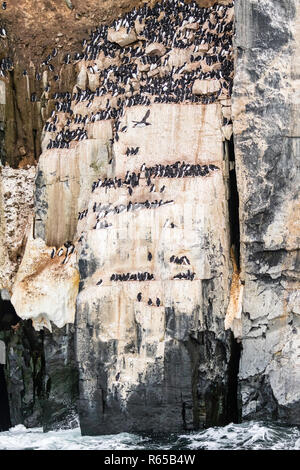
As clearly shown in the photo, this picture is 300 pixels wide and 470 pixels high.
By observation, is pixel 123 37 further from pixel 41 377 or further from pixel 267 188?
pixel 41 377

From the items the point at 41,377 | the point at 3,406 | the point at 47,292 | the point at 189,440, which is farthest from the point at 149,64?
the point at 189,440

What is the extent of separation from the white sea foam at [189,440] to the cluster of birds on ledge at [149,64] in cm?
1168

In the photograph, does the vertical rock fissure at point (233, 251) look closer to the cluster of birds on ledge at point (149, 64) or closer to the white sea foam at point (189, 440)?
the white sea foam at point (189, 440)

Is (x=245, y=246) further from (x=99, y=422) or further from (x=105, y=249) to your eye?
(x=99, y=422)

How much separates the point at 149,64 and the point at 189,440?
15405 millimetres

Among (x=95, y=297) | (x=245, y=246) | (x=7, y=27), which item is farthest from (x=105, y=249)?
(x=7, y=27)

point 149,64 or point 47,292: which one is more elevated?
point 149,64

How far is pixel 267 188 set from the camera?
136 ft

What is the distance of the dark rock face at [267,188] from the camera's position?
41344 millimetres

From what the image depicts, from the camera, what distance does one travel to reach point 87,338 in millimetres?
41188

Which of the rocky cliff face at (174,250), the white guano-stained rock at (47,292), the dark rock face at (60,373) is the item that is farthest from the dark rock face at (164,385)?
the dark rock face at (60,373)

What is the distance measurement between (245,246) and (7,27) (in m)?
15.1

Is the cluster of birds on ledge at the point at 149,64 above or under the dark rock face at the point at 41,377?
above

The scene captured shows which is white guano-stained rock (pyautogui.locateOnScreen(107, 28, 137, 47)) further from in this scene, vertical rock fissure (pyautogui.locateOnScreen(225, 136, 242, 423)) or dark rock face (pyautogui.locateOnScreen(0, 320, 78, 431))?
dark rock face (pyautogui.locateOnScreen(0, 320, 78, 431))
